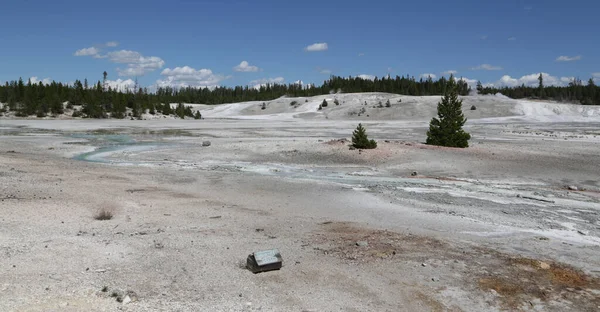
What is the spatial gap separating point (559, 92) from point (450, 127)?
10704cm

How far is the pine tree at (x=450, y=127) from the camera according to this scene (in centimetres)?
2880

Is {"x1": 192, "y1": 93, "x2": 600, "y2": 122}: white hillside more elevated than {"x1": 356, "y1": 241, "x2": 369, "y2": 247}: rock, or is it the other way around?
{"x1": 192, "y1": 93, "x2": 600, "y2": 122}: white hillside

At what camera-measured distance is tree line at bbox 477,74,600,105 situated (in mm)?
107188

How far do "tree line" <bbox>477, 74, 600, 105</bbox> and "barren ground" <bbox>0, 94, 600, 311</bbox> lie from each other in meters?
100

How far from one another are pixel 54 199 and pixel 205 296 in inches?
298

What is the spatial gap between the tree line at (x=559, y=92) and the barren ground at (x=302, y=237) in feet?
329

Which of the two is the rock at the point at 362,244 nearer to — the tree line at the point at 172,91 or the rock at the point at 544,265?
the rock at the point at 544,265

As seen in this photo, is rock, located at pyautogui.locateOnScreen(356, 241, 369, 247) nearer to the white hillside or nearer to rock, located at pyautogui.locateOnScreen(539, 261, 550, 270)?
rock, located at pyautogui.locateOnScreen(539, 261, 550, 270)

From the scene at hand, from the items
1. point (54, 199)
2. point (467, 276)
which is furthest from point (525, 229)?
point (54, 199)

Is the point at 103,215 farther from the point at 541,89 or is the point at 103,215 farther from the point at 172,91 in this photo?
the point at 172,91

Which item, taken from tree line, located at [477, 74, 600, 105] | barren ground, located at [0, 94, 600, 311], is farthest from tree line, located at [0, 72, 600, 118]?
barren ground, located at [0, 94, 600, 311]

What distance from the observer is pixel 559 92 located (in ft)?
394

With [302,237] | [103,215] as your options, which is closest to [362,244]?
[302,237]

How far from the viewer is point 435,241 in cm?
957
